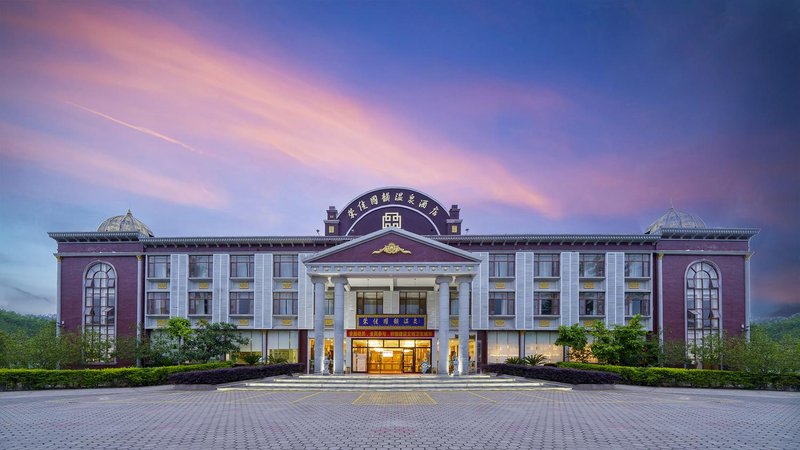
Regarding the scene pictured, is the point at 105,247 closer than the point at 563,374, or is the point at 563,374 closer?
the point at 563,374

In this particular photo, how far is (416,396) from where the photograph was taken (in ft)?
88.1

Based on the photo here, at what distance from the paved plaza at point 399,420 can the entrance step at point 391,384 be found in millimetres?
2743

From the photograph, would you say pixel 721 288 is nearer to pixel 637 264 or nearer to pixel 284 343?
pixel 637 264

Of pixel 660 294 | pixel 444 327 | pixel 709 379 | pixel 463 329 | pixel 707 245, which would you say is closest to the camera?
pixel 709 379

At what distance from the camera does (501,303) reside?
44.4m

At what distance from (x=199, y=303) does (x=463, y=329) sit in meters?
20.2

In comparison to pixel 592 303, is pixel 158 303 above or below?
below

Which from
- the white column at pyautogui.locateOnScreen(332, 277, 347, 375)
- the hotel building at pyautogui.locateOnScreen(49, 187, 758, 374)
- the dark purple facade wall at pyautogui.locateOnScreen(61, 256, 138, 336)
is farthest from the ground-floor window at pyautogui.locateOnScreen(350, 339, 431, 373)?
the dark purple facade wall at pyautogui.locateOnScreen(61, 256, 138, 336)

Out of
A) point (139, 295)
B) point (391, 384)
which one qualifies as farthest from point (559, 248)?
point (139, 295)

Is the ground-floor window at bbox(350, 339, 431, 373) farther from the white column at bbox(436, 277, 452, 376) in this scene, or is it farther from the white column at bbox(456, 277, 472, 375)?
the white column at bbox(436, 277, 452, 376)

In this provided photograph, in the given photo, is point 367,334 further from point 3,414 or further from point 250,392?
point 3,414

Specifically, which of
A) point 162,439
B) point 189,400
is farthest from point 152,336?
point 162,439

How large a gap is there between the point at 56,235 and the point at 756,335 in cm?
4712

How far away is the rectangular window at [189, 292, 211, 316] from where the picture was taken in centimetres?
4566
